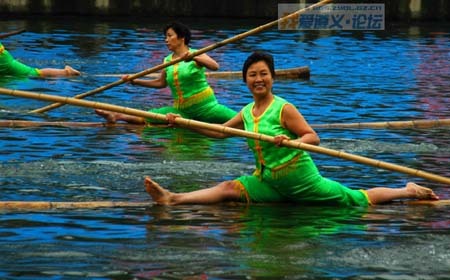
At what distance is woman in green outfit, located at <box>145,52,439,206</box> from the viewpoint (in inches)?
413

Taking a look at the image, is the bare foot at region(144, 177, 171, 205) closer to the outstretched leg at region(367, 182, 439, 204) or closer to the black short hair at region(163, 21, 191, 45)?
the outstretched leg at region(367, 182, 439, 204)

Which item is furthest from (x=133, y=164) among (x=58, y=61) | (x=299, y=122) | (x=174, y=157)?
(x=58, y=61)

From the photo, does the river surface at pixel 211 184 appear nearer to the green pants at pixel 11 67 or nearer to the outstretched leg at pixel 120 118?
the green pants at pixel 11 67

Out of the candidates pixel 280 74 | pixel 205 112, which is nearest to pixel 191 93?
pixel 205 112

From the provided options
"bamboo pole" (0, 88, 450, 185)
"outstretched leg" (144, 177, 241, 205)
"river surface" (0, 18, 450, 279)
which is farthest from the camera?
"outstretched leg" (144, 177, 241, 205)

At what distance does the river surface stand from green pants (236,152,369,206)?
94 millimetres

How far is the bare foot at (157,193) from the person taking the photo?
1062cm

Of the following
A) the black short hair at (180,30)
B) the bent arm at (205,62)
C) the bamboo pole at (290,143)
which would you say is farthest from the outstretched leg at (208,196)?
the bent arm at (205,62)

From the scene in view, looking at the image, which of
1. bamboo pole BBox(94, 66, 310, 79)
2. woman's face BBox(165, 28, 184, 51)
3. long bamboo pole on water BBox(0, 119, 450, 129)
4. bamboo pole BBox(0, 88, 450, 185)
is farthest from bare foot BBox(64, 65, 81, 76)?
bamboo pole BBox(0, 88, 450, 185)

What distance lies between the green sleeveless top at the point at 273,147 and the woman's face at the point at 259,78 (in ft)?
0.51

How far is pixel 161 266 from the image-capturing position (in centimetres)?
852

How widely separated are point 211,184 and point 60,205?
5.73 feet

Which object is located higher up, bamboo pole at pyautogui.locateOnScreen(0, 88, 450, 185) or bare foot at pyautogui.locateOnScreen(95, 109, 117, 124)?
bamboo pole at pyautogui.locateOnScreen(0, 88, 450, 185)

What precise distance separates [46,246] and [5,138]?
5785 millimetres
